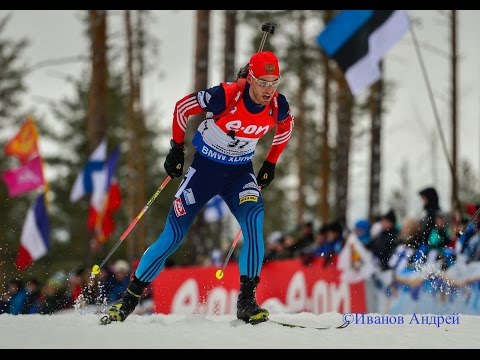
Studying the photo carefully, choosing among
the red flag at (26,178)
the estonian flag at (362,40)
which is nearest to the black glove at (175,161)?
the estonian flag at (362,40)

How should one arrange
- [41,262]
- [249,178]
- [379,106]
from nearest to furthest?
1. [249,178]
2. [379,106]
3. [41,262]

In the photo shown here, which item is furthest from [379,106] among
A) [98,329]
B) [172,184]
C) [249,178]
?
[172,184]

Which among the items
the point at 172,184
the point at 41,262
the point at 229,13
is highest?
the point at 229,13

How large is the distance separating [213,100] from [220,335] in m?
1.82

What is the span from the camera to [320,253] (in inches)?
424

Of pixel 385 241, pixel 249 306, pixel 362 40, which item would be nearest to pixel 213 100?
pixel 249 306

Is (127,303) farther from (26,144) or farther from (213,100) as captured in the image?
(26,144)

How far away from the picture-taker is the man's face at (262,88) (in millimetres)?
5602

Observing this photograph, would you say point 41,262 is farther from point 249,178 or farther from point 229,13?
point 249,178

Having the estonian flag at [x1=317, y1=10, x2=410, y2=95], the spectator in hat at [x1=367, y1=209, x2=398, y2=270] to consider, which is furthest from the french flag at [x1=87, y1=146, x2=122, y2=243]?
the spectator in hat at [x1=367, y1=209, x2=398, y2=270]

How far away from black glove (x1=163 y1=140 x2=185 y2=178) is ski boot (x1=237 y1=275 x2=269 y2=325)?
98 cm

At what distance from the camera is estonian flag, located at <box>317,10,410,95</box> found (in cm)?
1122
